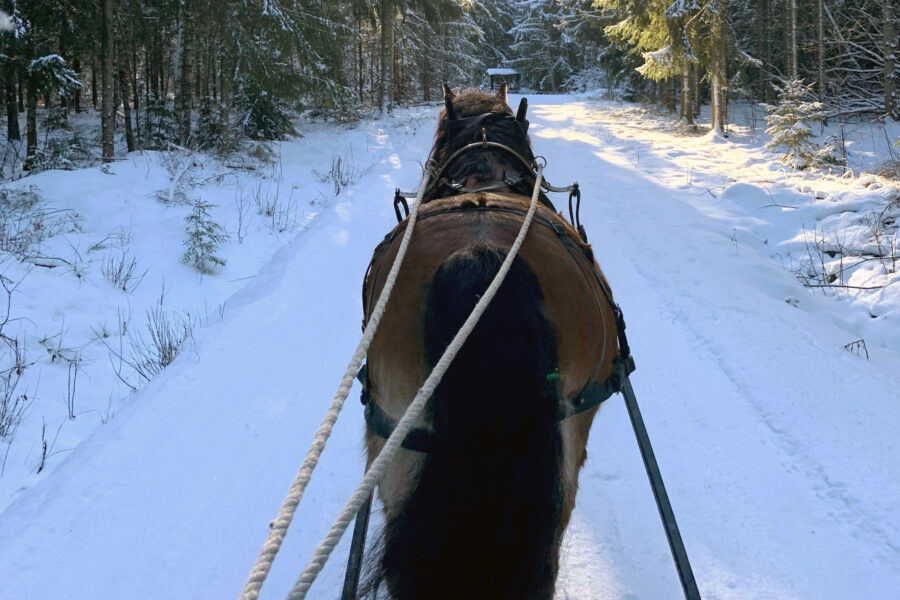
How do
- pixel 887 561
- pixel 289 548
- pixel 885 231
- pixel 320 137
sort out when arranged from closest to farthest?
1. pixel 887 561
2. pixel 289 548
3. pixel 885 231
4. pixel 320 137

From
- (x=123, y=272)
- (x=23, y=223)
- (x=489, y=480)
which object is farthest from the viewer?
(x=23, y=223)

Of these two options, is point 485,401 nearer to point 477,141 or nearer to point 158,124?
point 477,141

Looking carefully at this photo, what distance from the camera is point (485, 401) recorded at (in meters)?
1.59

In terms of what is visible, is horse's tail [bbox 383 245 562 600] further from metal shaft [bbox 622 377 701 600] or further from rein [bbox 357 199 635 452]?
metal shaft [bbox 622 377 701 600]

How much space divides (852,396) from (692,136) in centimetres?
1410

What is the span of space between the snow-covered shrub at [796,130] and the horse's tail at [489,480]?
11111 millimetres

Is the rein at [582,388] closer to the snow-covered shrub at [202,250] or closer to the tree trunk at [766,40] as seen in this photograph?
the snow-covered shrub at [202,250]

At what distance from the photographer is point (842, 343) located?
4832 mm

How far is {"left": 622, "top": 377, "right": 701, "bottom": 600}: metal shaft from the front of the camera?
6.05 feet

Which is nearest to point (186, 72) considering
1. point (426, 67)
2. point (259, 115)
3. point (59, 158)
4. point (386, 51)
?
point (259, 115)

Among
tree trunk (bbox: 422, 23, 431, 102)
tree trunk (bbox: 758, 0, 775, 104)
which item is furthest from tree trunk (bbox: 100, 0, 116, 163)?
tree trunk (bbox: 758, 0, 775, 104)

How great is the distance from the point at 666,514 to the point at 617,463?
1.41m

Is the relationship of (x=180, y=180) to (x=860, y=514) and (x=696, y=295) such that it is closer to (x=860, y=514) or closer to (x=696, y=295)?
(x=696, y=295)

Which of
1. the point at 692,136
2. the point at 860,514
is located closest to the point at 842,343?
the point at 860,514
